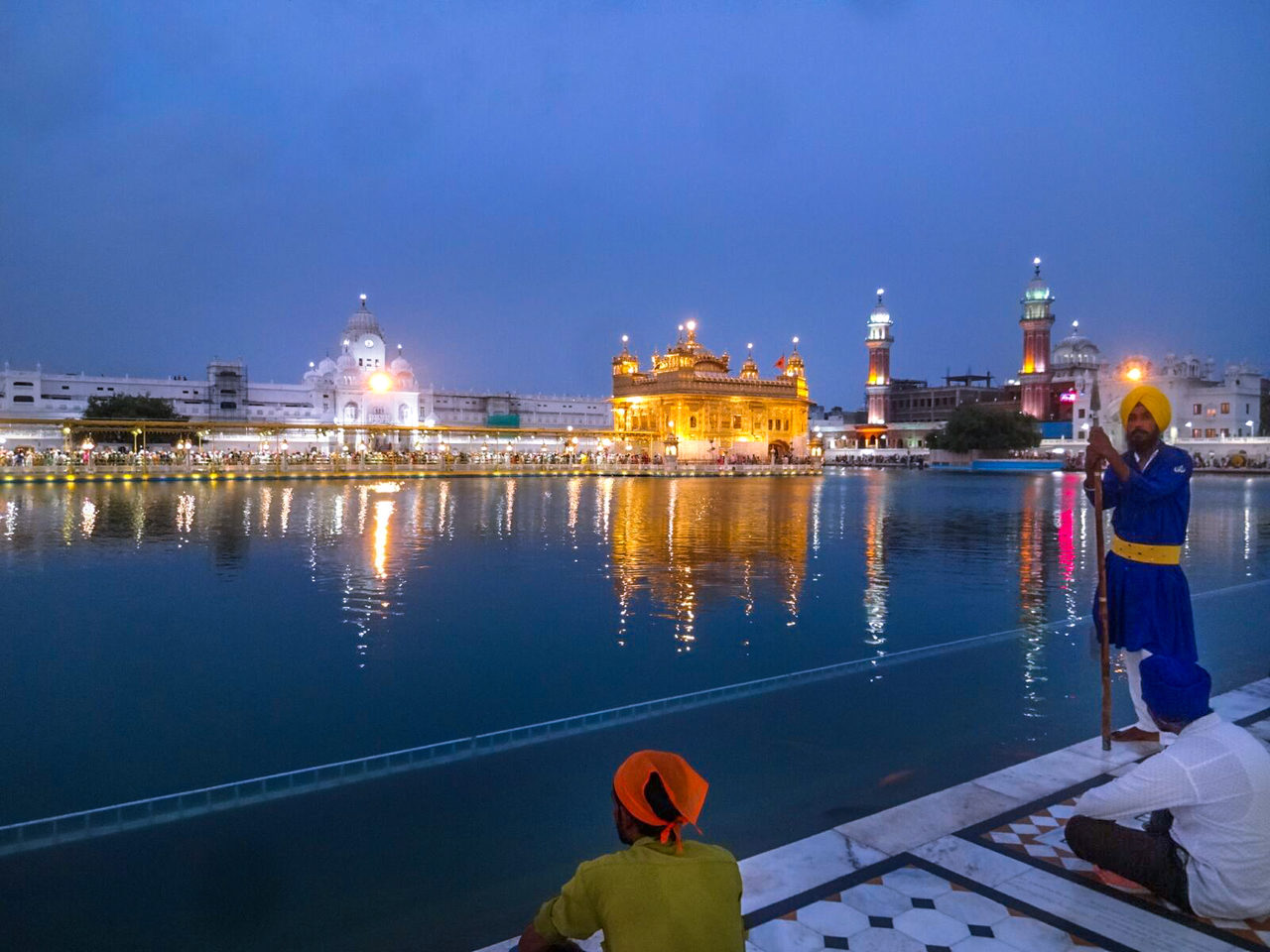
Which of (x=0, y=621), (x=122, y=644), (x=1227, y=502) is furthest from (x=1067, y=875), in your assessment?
(x=1227, y=502)

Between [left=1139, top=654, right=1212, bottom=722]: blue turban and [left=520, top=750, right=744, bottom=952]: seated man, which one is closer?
[left=520, top=750, right=744, bottom=952]: seated man

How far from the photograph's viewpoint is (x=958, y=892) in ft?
10.5

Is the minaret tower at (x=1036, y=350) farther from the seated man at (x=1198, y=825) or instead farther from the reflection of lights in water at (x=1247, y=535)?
the seated man at (x=1198, y=825)

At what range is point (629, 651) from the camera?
7.68m

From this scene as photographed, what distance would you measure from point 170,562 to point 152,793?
30.0 feet

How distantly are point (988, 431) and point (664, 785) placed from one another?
6733 cm

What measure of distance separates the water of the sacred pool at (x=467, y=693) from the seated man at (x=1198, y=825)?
139 cm

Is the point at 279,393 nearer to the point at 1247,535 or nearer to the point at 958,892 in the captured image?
the point at 1247,535

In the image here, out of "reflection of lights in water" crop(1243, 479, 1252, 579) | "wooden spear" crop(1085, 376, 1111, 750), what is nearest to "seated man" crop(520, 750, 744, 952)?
"wooden spear" crop(1085, 376, 1111, 750)

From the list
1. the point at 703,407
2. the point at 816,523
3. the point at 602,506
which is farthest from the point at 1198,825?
the point at 703,407

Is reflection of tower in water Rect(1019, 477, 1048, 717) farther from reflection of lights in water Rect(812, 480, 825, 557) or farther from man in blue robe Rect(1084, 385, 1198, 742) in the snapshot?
reflection of lights in water Rect(812, 480, 825, 557)

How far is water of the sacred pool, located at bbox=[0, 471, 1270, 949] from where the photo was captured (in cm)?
387

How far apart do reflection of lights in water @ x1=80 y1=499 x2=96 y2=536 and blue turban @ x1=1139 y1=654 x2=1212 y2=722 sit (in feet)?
57.5

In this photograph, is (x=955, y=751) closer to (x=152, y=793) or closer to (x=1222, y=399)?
(x=152, y=793)
